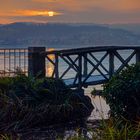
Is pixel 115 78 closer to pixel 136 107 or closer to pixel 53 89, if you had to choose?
pixel 136 107

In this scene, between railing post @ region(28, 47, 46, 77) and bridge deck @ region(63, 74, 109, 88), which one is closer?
railing post @ region(28, 47, 46, 77)

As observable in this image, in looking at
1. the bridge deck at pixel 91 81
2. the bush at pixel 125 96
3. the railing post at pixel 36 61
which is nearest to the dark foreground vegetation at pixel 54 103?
the bush at pixel 125 96

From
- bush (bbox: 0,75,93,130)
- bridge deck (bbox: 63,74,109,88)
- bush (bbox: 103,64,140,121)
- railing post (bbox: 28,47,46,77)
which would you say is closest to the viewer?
bush (bbox: 103,64,140,121)

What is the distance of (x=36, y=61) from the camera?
1453cm

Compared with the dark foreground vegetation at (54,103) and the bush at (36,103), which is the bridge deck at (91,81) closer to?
the dark foreground vegetation at (54,103)

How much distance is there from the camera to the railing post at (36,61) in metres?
14.4

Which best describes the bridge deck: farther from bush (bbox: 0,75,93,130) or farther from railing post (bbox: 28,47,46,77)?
bush (bbox: 0,75,93,130)

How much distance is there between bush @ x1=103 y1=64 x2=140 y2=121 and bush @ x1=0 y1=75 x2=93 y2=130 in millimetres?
1425

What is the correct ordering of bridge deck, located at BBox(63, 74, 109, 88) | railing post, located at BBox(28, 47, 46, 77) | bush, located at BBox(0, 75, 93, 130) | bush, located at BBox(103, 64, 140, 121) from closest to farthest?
bush, located at BBox(103, 64, 140, 121), bush, located at BBox(0, 75, 93, 130), railing post, located at BBox(28, 47, 46, 77), bridge deck, located at BBox(63, 74, 109, 88)

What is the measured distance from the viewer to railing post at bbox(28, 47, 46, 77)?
47.3ft

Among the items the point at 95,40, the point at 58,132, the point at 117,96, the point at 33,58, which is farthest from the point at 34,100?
the point at 95,40

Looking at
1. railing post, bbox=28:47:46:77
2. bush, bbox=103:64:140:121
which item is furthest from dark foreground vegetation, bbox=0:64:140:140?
railing post, bbox=28:47:46:77

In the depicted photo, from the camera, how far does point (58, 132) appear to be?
34.3 feet

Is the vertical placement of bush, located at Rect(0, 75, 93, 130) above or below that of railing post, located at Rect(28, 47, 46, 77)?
below
